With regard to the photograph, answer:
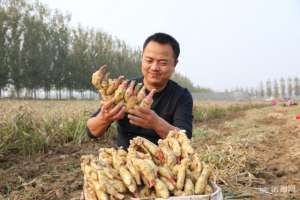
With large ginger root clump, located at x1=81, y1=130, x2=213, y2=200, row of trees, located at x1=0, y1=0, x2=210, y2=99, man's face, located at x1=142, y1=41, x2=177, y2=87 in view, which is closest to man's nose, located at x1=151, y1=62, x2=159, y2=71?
man's face, located at x1=142, y1=41, x2=177, y2=87

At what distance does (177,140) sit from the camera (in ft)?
7.27

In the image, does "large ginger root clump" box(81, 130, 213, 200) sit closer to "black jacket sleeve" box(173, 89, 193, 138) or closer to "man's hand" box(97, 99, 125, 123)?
"man's hand" box(97, 99, 125, 123)

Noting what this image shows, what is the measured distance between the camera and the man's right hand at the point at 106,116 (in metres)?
2.40

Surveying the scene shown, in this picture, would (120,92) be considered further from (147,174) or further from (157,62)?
(147,174)

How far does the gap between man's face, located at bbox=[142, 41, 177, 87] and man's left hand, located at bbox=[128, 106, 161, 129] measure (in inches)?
18.4

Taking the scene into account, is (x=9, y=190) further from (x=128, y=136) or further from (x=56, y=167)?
(x=128, y=136)

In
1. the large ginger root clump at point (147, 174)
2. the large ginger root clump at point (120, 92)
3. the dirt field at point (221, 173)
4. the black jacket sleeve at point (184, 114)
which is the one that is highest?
the large ginger root clump at point (120, 92)

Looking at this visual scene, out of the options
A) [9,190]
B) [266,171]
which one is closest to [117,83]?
[9,190]

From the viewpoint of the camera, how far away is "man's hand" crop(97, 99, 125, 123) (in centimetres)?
239

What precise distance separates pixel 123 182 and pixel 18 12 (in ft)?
123

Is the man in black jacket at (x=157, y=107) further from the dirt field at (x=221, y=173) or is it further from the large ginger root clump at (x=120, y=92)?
the dirt field at (x=221, y=173)

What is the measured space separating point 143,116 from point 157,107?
65cm

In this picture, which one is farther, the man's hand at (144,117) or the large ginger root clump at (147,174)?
the man's hand at (144,117)

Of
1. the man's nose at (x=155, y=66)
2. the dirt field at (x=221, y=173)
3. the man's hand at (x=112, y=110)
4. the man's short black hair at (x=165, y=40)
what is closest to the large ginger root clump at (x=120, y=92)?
the man's hand at (x=112, y=110)
